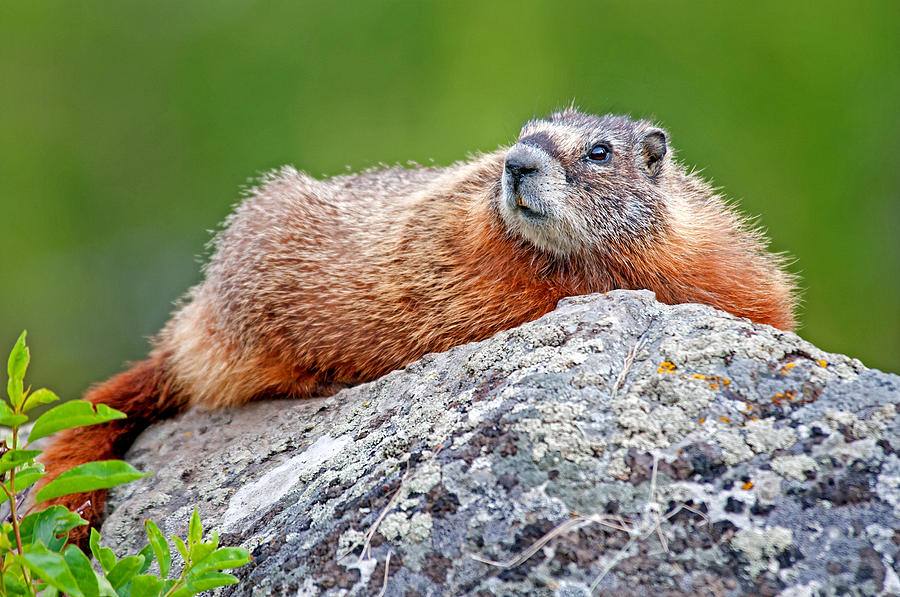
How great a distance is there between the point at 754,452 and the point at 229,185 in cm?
1055

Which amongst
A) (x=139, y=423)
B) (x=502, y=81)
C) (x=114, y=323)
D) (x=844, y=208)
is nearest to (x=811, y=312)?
(x=844, y=208)

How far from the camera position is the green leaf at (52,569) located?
2.31 meters

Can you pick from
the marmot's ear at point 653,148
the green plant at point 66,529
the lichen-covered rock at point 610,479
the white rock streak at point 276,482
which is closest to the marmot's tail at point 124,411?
the white rock streak at point 276,482

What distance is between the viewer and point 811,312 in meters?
10.7

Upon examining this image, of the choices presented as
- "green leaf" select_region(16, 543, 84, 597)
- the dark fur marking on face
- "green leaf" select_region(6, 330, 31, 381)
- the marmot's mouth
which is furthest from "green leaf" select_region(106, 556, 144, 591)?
the dark fur marking on face

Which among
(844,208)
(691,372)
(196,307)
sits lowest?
(196,307)

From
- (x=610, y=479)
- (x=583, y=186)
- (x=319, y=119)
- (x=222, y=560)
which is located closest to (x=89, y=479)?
(x=222, y=560)

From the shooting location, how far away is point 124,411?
225 inches

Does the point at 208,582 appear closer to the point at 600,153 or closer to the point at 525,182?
the point at 525,182

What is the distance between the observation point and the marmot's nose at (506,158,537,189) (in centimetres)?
474

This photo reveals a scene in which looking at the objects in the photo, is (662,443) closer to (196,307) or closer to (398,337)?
(398,337)

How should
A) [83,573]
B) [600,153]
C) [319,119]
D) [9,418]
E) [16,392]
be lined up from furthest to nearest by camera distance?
[319,119] → [600,153] → [16,392] → [9,418] → [83,573]

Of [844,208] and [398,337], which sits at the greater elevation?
[844,208]

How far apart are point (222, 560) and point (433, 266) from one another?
2.89 metres
